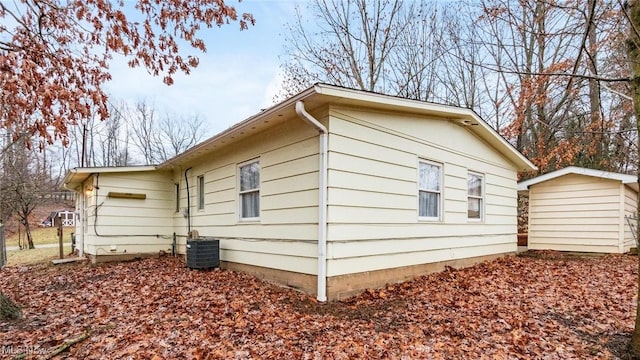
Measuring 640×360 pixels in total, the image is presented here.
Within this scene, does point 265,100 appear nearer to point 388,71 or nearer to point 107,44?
point 388,71

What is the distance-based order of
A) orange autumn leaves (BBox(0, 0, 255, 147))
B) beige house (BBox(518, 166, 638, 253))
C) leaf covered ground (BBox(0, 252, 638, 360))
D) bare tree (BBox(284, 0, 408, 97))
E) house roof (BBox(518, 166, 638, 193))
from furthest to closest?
bare tree (BBox(284, 0, 408, 97)), beige house (BBox(518, 166, 638, 253)), house roof (BBox(518, 166, 638, 193)), orange autumn leaves (BBox(0, 0, 255, 147)), leaf covered ground (BBox(0, 252, 638, 360))

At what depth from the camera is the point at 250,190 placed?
7.26m

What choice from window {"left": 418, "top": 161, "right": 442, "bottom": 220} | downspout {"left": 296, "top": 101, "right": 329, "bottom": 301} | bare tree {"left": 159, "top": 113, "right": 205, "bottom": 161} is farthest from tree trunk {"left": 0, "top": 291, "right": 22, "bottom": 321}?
bare tree {"left": 159, "top": 113, "right": 205, "bottom": 161}

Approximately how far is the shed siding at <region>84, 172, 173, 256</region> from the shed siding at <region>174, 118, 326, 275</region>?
111 inches

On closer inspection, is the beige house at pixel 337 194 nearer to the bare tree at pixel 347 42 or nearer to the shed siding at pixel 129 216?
the shed siding at pixel 129 216

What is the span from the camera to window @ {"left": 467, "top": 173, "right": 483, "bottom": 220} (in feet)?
28.1

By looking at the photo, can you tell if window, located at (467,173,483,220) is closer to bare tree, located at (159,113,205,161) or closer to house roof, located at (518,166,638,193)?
house roof, located at (518,166,638,193)

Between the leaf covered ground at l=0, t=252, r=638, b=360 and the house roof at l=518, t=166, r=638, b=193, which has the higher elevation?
the house roof at l=518, t=166, r=638, b=193

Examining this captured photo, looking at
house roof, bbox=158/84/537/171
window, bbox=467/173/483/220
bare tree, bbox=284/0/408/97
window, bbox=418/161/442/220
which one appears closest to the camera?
house roof, bbox=158/84/537/171

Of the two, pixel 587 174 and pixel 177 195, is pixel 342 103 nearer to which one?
pixel 177 195

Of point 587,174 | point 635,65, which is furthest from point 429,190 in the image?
point 587,174

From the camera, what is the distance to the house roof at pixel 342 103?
5.18 metres

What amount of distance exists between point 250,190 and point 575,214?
9.90 m

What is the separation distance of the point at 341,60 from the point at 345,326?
14.6 m
